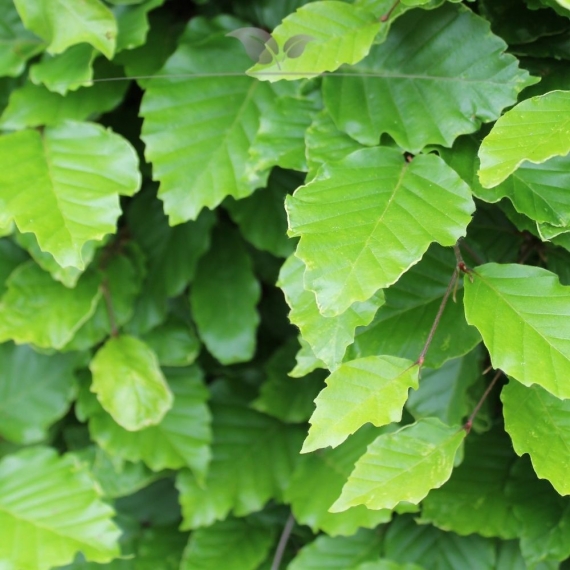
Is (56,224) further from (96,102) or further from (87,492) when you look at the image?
(87,492)

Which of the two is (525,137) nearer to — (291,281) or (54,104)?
(291,281)

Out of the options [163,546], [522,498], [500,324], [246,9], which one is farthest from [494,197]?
[163,546]

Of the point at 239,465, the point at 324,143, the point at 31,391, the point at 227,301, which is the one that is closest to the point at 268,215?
the point at 227,301

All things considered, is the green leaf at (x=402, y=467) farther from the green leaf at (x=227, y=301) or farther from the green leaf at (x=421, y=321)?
the green leaf at (x=227, y=301)

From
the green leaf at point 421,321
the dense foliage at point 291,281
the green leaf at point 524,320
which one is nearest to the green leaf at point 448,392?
the dense foliage at point 291,281

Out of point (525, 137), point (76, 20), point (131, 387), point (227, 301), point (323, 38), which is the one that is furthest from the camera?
point (227, 301)

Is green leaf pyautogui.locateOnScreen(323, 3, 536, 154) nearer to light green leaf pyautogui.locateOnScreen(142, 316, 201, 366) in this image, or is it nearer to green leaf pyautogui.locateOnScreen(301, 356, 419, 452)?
green leaf pyautogui.locateOnScreen(301, 356, 419, 452)

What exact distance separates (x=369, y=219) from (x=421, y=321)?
170 millimetres

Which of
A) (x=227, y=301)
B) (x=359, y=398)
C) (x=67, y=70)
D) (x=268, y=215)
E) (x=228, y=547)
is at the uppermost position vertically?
(x=67, y=70)

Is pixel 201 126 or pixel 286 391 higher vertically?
pixel 201 126

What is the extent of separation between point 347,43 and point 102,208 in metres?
0.28

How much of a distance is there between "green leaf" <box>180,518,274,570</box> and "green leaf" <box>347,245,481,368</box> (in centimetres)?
47

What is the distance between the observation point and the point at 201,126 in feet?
2.48

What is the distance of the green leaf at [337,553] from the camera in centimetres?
87
